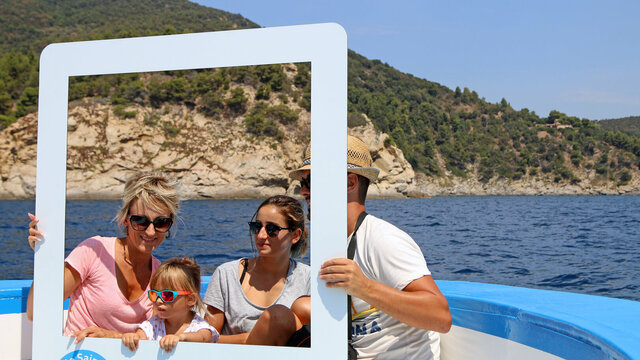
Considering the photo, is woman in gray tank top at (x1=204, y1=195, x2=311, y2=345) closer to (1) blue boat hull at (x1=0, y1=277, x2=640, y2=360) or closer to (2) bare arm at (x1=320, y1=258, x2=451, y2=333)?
(2) bare arm at (x1=320, y1=258, x2=451, y2=333)

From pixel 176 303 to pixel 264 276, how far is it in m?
0.32

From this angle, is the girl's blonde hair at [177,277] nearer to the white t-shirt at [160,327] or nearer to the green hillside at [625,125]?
the white t-shirt at [160,327]

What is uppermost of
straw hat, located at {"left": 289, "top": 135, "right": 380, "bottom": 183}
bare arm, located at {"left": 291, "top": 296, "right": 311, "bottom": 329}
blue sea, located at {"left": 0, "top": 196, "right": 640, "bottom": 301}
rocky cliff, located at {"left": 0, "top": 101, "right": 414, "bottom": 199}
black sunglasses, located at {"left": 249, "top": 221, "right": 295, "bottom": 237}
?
rocky cliff, located at {"left": 0, "top": 101, "right": 414, "bottom": 199}

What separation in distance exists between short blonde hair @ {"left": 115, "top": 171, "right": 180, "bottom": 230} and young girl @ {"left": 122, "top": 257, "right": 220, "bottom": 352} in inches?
8.2

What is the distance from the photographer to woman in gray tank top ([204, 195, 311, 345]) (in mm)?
1720

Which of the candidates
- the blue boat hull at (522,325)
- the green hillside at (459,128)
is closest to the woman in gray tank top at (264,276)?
the blue boat hull at (522,325)

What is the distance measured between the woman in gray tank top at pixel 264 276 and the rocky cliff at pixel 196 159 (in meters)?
0.12

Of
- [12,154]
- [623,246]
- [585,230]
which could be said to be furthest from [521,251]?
[12,154]

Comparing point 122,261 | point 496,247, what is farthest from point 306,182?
point 496,247

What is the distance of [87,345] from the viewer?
142 cm

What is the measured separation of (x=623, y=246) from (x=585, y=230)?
7.87 m

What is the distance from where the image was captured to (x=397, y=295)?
132cm

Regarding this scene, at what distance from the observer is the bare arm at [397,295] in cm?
120

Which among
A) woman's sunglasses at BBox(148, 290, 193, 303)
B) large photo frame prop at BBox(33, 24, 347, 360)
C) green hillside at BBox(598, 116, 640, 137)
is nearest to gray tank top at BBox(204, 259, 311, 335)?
woman's sunglasses at BBox(148, 290, 193, 303)
